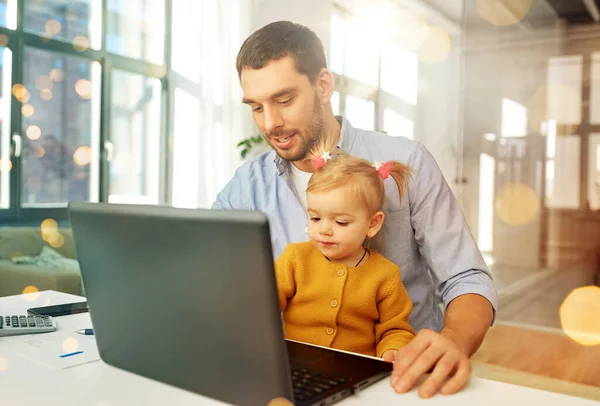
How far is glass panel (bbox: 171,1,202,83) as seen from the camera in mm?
4984

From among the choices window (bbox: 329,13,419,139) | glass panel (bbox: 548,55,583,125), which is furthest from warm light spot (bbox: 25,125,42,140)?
glass panel (bbox: 548,55,583,125)

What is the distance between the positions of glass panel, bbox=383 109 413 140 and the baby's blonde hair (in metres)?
3.95

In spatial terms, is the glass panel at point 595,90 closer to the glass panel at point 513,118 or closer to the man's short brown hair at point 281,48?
the glass panel at point 513,118

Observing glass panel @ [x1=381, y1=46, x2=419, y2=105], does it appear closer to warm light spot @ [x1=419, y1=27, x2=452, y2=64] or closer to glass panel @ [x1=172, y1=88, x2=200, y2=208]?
warm light spot @ [x1=419, y1=27, x2=452, y2=64]

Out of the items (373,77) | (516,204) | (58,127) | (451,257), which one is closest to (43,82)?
(58,127)

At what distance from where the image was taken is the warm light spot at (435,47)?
218 inches

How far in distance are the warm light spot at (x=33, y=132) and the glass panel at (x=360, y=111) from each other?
2347 mm

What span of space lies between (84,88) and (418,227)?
354cm

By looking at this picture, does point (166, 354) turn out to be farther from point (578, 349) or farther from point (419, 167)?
point (578, 349)

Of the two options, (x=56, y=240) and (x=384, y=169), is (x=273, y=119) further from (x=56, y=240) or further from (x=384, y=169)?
(x=56, y=240)

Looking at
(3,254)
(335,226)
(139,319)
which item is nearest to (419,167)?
(335,226)

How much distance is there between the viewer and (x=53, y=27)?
413 cm

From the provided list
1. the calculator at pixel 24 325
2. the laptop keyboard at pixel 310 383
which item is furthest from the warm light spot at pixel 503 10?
the laptop keyboard at pixel 310 383

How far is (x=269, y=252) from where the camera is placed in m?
0.62
